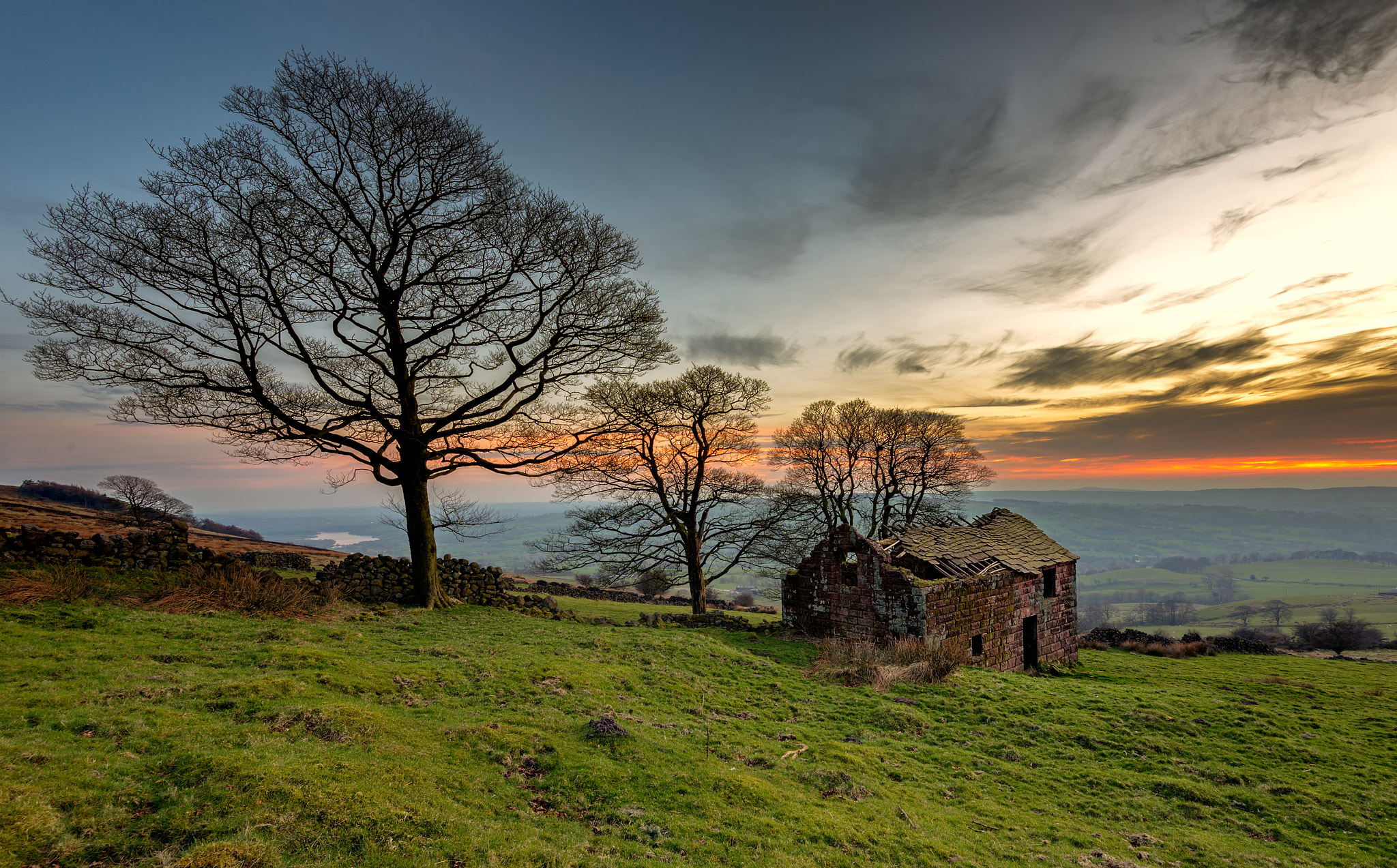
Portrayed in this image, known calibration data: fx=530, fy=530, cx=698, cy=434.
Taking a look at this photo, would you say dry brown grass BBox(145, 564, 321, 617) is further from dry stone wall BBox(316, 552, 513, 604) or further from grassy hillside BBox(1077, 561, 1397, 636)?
grassy hillside BBox(1077, 561, 1397, 636)

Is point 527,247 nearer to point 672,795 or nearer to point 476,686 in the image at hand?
point 476,686

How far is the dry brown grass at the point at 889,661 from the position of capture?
13219mm

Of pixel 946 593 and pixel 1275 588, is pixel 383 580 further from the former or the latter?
pixel 1275 588

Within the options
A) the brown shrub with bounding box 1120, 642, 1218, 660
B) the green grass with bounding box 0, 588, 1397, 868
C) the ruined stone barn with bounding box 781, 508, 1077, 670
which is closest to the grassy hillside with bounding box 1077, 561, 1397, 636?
the brown shrub with bounding box 1120, 642, 1218, 660

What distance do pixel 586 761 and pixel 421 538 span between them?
12341 millimetres

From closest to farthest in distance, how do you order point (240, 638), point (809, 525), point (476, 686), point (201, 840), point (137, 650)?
1. point (201, 840)
2. point (137, 650)
3. point (476, 686)
4. point (240, 638)
5. point (809, 525)

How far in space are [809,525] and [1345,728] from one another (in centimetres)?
2016

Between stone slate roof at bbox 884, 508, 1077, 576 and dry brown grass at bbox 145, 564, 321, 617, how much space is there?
17.8 metres

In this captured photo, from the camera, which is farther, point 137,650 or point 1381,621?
point 1381,621

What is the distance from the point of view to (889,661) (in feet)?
47.5

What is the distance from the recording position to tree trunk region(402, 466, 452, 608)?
16641 millimetres

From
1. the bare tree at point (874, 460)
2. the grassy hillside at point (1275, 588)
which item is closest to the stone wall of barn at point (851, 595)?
the bare tree at point (874, 460)

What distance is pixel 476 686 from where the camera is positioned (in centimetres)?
931

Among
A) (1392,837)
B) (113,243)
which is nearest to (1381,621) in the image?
(1392,837)
